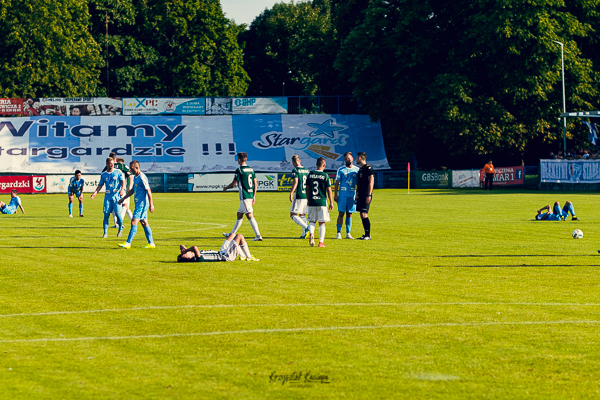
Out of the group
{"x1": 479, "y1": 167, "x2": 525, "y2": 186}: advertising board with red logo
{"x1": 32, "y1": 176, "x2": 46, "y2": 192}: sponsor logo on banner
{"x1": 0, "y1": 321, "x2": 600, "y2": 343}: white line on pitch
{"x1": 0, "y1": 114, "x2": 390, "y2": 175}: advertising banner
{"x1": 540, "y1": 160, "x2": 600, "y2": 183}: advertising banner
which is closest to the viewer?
{"x1": 0, "y1": 321, "x2": 600, "y2": 343}: white line on pitch

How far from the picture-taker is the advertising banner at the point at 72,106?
61.8 m

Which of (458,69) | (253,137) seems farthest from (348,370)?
(253,137)

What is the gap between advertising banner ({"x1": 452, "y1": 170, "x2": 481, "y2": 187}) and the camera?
56.2 meters

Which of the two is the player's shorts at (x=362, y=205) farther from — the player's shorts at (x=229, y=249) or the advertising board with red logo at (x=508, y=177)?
the advertising board with red logo at (x=508, y=177)

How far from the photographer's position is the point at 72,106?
62.3 metres

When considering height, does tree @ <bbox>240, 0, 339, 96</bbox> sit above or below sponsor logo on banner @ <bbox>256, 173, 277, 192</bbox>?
above

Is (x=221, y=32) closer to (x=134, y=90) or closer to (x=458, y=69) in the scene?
(x=134, y=90)

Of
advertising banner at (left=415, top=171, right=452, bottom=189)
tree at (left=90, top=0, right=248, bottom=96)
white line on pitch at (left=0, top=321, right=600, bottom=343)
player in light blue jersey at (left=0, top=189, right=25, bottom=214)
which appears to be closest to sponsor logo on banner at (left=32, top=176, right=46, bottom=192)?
player in light blue jersey at (left=0, top=189, right=25, bottom=214)

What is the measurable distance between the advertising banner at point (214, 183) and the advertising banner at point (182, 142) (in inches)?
207

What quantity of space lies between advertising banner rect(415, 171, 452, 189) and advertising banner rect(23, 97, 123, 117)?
25.5 metres

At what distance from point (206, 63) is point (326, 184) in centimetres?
5910

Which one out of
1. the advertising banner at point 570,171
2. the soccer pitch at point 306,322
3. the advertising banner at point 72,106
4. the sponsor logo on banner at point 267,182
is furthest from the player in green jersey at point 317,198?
the advertising banner at point 72,106

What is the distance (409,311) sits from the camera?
9625 millimetres

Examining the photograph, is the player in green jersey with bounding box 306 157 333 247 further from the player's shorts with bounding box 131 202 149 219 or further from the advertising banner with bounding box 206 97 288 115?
the advertising banner with bounding box 206 97 288 115
